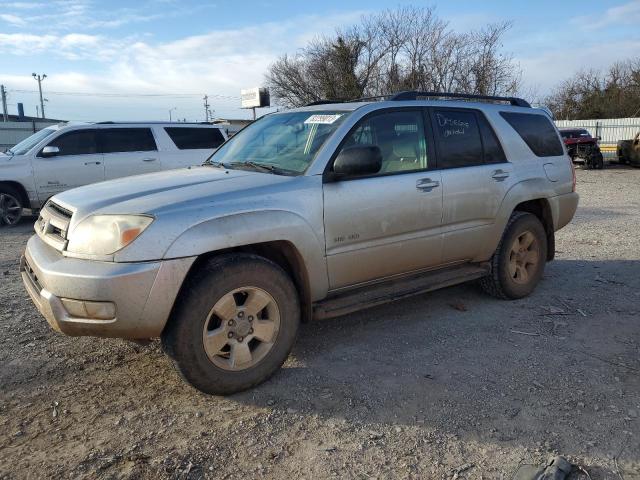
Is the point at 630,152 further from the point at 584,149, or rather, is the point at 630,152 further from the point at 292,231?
the point at 292,231

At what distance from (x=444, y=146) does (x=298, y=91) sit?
3351 cm

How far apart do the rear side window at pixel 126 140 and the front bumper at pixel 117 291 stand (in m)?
7.63

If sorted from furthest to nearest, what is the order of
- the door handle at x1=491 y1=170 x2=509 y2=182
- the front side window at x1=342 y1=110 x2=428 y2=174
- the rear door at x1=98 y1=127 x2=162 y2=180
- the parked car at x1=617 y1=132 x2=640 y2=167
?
the parked car at x1=617 y1=132 x2=640 y2=167 < the rear door at x1=98 y1=127 x2=162 y2=180 < the door handle at x1=491 y1=170 x2=509 y2=182 < the front side window at x1=342 y1=110 x2=428 y2=174

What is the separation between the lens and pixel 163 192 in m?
3.38

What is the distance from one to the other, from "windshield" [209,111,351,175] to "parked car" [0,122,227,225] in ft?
19.6

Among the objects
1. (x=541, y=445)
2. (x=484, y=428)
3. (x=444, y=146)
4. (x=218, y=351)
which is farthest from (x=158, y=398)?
(x=444, y=146)

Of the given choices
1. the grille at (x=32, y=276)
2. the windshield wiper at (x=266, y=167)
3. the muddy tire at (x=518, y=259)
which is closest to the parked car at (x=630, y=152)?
the muddy tire at (x=518, y=259)

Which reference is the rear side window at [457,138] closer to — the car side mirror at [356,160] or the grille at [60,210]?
the car side mirror at [356,160]

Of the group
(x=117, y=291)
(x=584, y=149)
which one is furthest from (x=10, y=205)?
(x=584, y=149)

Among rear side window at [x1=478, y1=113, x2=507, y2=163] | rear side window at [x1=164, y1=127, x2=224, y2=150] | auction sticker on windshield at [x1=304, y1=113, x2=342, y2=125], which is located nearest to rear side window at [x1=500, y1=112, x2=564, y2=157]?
rear side window at [x1=478, y1=113, x2=507, y2=163]

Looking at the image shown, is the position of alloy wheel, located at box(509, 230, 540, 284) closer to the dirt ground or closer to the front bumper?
the dirt ground

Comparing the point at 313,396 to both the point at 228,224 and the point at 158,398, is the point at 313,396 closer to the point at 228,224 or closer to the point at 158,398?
the point at 158,398

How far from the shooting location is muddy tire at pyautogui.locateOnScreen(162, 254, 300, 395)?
3.09m

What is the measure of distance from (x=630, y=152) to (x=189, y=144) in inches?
788
